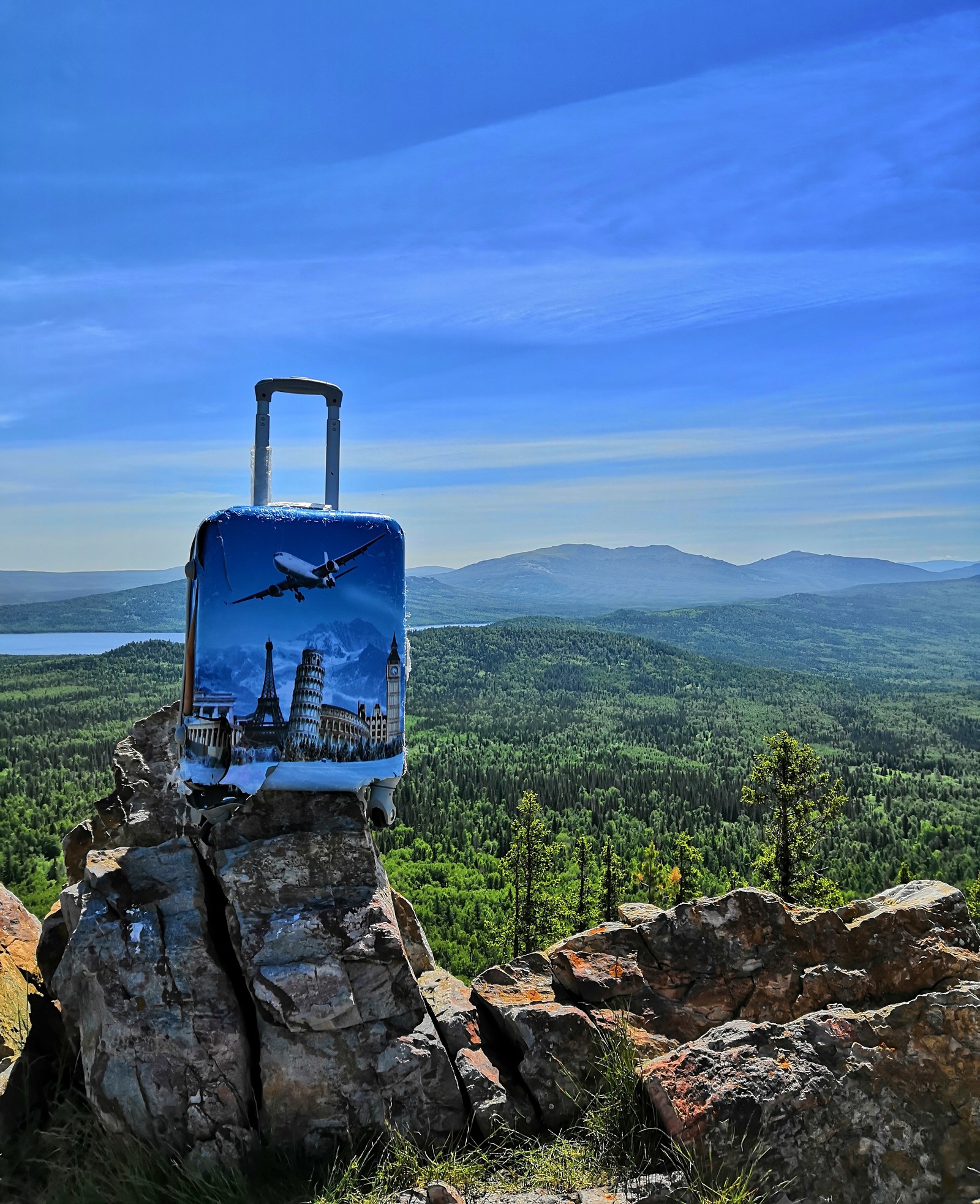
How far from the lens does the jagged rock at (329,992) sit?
18.4 feet

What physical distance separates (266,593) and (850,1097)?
5710 millimetres

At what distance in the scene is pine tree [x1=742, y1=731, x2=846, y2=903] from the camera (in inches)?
883

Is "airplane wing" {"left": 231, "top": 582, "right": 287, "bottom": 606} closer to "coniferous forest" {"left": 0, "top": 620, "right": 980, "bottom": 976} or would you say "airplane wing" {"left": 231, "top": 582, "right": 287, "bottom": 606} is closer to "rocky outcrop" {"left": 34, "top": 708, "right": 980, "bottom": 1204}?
"rocky outcrop" {"left": 34, "top": 708, "right": 980, "bottom": 1204}

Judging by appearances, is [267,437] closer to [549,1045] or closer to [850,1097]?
[549,1045]

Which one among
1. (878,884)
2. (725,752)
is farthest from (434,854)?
(725,752)

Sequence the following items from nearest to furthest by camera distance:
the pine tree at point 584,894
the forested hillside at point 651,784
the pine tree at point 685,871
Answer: the pine tree at point 685,871 → the pine tree at point 584,894 → the forested hillside at point 651,784

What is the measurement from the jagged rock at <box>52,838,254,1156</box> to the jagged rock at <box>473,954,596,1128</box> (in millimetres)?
2088

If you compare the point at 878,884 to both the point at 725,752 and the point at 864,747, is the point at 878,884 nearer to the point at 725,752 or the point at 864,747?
the point at 725,752

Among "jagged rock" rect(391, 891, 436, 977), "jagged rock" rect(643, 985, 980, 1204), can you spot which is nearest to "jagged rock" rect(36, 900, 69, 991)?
"jagged rock" rect(391, 891, 436, 977)

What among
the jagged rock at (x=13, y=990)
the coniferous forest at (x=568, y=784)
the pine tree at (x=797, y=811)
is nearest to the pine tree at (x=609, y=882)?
the coniferous forest at (x=568, y=784)

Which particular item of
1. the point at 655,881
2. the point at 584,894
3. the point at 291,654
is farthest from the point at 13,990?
the point at 655,881

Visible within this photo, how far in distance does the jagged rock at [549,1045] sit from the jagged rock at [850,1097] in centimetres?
75

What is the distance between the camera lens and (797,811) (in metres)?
22.5

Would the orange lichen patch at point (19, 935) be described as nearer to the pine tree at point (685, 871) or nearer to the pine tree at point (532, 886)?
the pine tree at point (532, 886)
